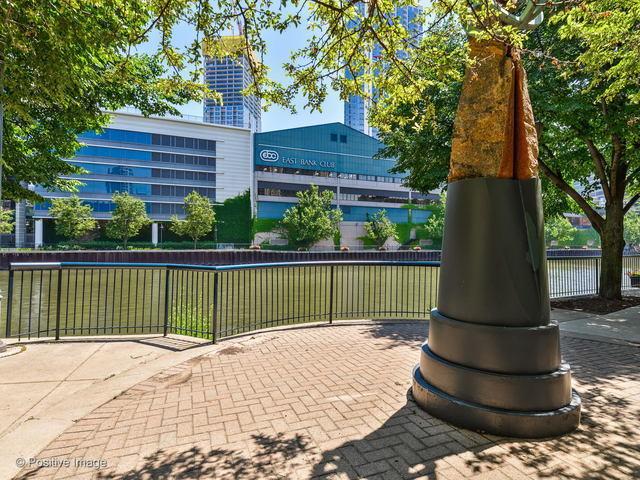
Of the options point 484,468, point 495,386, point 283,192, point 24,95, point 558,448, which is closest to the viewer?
point 484,468

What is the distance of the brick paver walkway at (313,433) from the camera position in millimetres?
2719

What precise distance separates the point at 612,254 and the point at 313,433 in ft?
36.6

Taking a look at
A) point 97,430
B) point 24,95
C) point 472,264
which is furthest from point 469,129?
point 24,95

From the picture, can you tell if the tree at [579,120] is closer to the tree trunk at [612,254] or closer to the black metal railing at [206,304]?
the tree trunk at [612,254]

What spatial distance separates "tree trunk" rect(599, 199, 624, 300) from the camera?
10.4 meters

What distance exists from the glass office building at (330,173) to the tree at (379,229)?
3.59 m

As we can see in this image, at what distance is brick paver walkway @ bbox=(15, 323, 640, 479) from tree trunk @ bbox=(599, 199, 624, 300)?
22.8 ft

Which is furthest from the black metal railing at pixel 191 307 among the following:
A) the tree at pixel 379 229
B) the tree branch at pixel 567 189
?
the tree at pixel 379 229

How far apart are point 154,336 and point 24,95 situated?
162 inches

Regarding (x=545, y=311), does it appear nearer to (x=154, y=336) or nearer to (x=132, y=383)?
(x=132, y=383)

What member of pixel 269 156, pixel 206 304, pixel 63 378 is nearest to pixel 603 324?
pixel 63 378

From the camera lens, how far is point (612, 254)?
10.4 metres

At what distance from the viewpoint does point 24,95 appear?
15.7 feet

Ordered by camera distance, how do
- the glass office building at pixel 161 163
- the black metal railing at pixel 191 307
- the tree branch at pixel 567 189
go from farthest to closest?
1. the glass office building at pixel 161 163
2. the tree branch at pixel 567 189
3. the black metal railing at pixel 191 307
